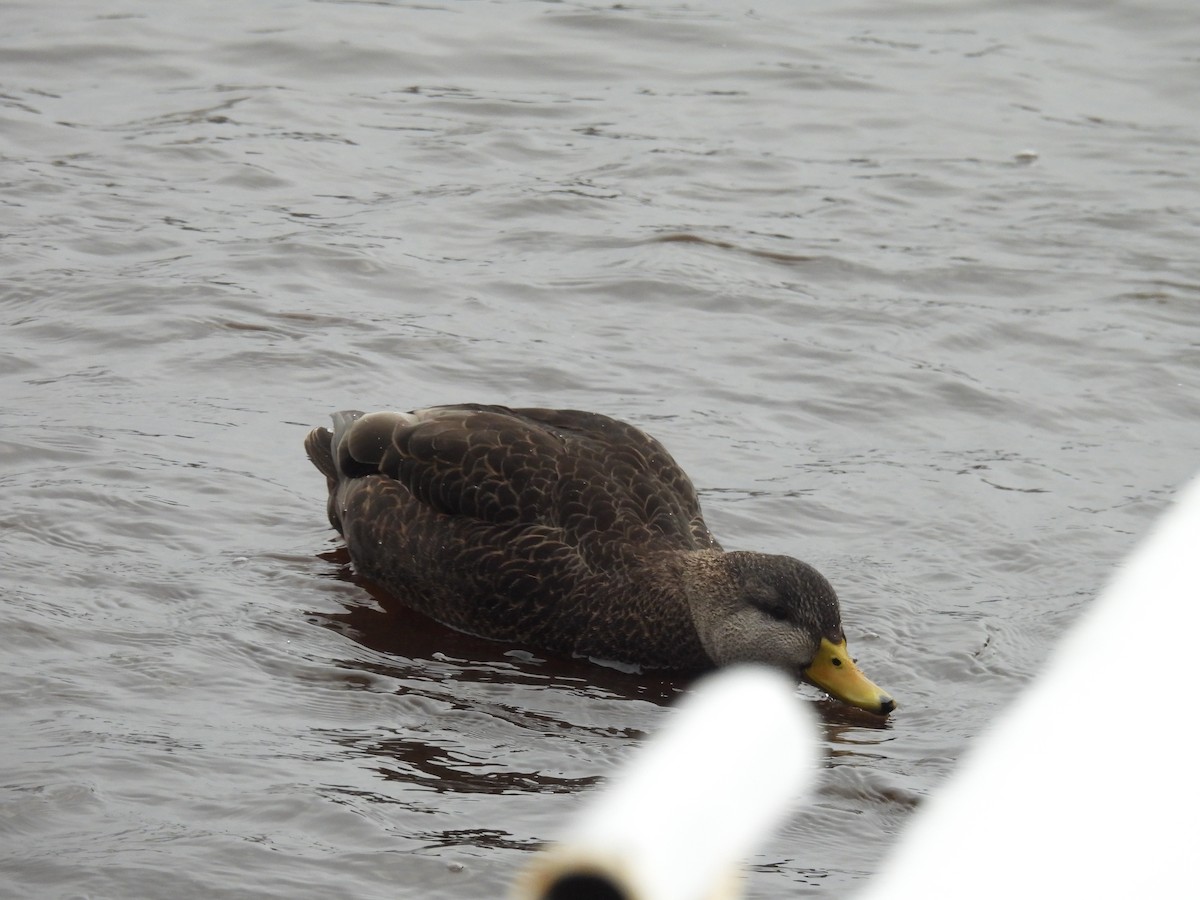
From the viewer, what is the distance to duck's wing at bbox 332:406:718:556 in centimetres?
603

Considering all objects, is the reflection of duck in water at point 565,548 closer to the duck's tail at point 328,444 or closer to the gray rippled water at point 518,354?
the gray rippled water at point 518,354

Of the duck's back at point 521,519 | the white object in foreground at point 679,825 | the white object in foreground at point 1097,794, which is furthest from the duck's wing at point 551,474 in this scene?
the white object in foreground at point 679,825

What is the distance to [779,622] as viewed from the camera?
564 centimetres

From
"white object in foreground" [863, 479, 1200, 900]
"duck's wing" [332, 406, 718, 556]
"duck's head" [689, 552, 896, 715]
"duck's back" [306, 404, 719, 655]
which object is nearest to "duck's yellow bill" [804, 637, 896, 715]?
"duck's head" [689, 552, 896, 715]

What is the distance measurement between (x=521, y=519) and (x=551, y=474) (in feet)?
0.62

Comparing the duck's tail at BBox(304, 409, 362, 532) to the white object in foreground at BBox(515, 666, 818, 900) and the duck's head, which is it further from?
the white object in foreground at BBox(515, 666, 818, 900)

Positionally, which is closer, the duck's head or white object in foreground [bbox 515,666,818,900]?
white object in foreground [bbox 515,666,818,900]

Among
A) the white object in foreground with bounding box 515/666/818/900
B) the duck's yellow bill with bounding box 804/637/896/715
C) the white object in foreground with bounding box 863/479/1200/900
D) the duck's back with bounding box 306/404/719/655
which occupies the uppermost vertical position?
the white object in foreground with bounding box 515/666/818/900

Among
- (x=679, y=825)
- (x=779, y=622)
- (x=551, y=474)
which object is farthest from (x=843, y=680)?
(x=679, y=825)

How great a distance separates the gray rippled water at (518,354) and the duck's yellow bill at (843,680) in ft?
0.31

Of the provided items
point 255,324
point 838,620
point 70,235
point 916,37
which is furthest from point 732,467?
point 916,37

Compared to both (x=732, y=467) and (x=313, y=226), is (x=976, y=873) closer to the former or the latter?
(x=732, y=467)

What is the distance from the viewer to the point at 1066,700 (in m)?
1.48

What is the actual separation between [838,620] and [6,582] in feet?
8.90
